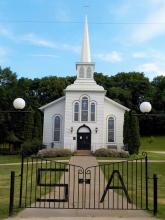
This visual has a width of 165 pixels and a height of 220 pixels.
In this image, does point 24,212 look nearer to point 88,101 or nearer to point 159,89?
point 88,101

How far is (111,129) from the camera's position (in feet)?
138

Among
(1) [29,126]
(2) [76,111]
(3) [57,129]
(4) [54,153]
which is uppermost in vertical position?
(2) [76,111]

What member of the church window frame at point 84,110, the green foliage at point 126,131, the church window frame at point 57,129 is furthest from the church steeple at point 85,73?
the green foliage at point 126,131

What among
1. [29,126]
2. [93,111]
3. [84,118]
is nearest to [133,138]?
[93,111]

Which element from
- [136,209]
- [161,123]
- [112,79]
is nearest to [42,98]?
[112,79]

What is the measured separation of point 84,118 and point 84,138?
217 centimetres

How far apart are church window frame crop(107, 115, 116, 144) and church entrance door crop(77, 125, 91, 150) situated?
241 cm

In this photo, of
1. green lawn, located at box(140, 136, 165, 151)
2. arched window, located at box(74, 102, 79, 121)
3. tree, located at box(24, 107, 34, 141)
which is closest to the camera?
arched window, located at box(74, 102, 79, 121)

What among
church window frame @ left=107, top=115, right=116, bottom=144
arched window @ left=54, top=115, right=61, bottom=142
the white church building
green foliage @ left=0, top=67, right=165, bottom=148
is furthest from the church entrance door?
green foliage @ left=0, top=67, right=165, bottom=148

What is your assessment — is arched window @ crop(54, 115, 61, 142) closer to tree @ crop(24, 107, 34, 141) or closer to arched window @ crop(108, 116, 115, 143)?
tree @ crop(24, 107, 34, 141)

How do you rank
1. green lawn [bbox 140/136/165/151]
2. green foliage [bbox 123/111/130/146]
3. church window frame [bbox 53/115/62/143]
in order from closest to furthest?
1. green foliage [bbox 123/111/130/146]
2. church window frame [bbox 53/115/62/143]
3. green lawn [bbox 140/136/165/151]

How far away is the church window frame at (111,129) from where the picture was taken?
1634 inches

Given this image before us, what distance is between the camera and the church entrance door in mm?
40375

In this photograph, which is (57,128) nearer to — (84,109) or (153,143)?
(84,109)
